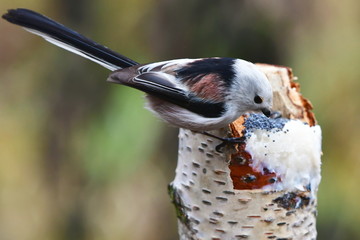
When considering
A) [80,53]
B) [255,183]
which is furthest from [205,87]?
[80,53]

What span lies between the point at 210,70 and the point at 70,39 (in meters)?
0.51

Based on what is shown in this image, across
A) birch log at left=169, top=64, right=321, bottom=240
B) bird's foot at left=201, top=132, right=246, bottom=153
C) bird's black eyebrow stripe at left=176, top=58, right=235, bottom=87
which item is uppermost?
bird's black eyebrow stripe at left=176, top=58, right=235, bottom=87

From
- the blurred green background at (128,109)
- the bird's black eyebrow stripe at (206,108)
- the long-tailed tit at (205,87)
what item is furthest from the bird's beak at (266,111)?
the blurred green background at (128,109)

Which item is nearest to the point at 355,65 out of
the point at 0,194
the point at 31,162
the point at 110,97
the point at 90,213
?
the point at 110,97

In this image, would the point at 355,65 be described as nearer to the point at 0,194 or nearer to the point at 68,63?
the point at 68,63

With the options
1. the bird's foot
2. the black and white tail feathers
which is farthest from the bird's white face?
the black and white tail feathers

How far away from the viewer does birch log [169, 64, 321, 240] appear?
4.22 feet

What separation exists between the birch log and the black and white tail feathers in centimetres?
40

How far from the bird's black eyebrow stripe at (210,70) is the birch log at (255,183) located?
15 centimetres

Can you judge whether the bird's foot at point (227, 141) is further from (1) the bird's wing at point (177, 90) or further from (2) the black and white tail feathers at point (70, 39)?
(2) the black and white tail feathers at point (70, 39)

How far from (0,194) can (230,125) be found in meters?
2.47

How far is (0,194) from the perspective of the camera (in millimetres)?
3371

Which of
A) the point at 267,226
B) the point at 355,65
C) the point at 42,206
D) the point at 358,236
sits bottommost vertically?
the point at 42,206

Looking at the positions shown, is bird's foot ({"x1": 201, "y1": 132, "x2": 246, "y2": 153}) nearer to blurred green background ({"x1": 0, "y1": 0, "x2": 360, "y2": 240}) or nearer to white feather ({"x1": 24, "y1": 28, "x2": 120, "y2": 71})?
white feather ({"x1": 24, "y1": 28, "x2": 120, "y2": 71})
